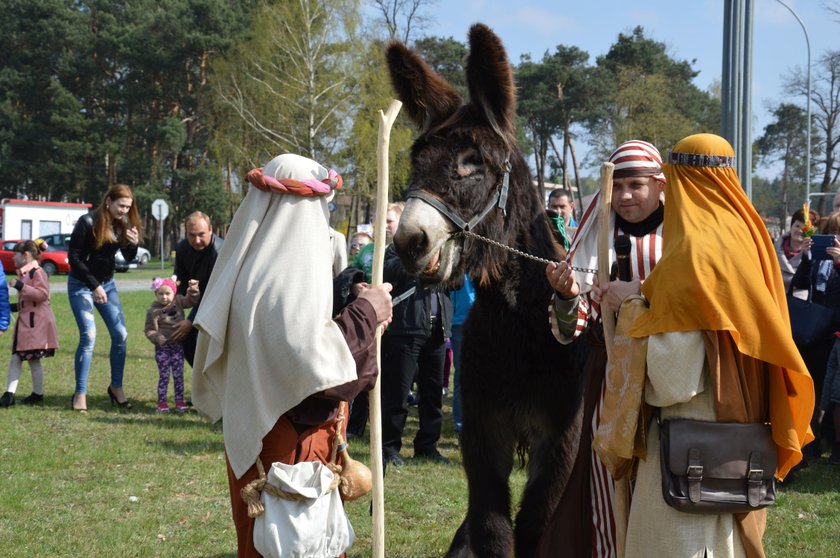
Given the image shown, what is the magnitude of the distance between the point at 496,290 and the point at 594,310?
0.49 metres

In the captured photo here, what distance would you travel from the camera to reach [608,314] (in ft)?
9.73

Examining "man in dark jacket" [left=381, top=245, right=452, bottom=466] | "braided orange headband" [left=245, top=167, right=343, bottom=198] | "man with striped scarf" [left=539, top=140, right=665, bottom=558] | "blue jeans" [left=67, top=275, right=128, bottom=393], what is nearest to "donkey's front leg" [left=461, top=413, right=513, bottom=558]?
"man with striped scarf" [left=539, top=140, right=665, bottom=558]

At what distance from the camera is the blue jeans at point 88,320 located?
8797 mm

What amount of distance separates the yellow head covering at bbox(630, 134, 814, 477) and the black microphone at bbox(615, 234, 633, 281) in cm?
48

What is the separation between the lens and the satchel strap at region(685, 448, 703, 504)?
2.49 meters

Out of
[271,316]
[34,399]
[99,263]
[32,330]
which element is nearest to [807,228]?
[271,316]

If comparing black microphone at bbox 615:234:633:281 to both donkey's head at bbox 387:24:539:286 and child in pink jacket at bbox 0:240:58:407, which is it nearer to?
donkey's head at bbox 387:24:539:286

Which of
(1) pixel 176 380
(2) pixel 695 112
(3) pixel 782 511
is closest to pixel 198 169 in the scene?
(2) pixel 695 112

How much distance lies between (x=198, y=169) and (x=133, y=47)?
8339mm

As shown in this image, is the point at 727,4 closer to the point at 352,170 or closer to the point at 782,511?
the point at 782,511

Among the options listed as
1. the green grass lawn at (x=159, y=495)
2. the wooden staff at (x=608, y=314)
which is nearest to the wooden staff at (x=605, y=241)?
the wooden staff at (x=608, y=314)

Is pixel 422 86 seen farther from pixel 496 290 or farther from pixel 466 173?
→ pixel 496 290

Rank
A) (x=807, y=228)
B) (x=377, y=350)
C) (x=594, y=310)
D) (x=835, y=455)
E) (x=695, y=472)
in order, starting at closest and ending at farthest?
(x=695, y=472) → (x=377, y=350) → (x=594, y=310) → (x=835, y=455) → (x=807, y=228)

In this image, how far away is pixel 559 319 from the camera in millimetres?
3340
